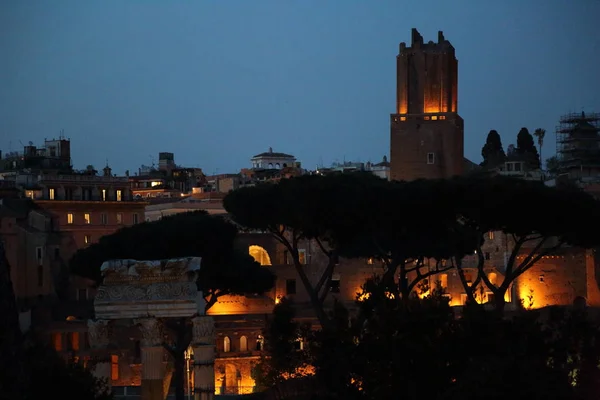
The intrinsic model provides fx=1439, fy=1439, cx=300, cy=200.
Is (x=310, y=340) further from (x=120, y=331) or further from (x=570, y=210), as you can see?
(x=120, y=331)

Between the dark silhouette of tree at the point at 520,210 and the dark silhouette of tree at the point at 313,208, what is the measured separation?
112 inches

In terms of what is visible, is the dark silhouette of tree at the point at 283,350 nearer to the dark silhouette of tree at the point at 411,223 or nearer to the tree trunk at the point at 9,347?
the dark silhouette of tree at the point at 411,223

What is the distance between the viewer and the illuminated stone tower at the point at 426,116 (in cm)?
6888

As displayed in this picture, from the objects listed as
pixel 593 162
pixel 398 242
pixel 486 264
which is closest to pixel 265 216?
pixel 398 242

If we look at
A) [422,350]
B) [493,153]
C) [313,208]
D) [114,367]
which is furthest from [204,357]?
[493,153]

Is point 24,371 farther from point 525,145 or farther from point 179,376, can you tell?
point 525,145

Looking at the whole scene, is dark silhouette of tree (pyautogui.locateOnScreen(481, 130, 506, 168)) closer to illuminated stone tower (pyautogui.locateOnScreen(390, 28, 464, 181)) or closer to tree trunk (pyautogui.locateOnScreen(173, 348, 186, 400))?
illuminated stone tower (pyautogui.locateOnScreen(390, 28, 464, 181))

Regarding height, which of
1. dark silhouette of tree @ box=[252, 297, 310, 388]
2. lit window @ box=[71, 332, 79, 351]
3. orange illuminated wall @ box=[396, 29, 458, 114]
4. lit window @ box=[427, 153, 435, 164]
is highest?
orange illuminated wall @ box=[396, 29, 458, 114]

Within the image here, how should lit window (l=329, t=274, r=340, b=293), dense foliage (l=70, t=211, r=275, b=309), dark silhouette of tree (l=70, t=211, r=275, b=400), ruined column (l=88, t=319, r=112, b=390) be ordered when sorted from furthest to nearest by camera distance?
lit window (l=329, t=274, r=340, b=293) → dense foliage (l=70, t=211, r=275, b=309) → dark silhouette of tree (l=70, t=211, r=275, b=400) → ruined column (l=88, t=319, r=112, b=390)

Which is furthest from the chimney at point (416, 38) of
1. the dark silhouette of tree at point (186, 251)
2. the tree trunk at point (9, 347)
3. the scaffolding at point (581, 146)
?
the tree trunk at point (9, 347)

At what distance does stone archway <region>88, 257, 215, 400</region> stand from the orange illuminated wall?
42.9 metres

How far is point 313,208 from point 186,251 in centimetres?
668

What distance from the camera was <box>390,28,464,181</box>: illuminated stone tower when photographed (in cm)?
6888

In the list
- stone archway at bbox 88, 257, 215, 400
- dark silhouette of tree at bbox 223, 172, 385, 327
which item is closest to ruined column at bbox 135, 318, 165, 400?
stone archway at bbox 88, 257, 215, 400
